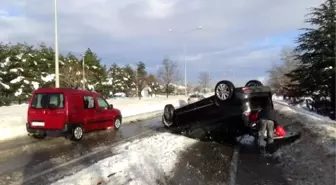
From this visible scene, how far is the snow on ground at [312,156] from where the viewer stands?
8016 mm

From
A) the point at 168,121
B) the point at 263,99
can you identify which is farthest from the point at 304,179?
the point at 168,121

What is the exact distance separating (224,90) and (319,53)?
10328 millimetres

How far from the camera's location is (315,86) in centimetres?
2162

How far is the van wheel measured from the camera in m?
14.4

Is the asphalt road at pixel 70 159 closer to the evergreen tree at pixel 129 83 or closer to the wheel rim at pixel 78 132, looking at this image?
the wheel rim at pixel 78 132

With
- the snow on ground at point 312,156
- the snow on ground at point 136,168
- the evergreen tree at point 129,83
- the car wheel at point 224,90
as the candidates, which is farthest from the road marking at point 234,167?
the evergreen tree at point 129,83

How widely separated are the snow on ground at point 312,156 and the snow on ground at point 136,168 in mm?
2615

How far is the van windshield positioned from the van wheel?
3.10 ft

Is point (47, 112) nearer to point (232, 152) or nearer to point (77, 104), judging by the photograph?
point (77, 104)

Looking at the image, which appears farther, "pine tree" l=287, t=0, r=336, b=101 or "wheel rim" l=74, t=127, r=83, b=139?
"pine tree" l=287, t=0, r=336, b=101

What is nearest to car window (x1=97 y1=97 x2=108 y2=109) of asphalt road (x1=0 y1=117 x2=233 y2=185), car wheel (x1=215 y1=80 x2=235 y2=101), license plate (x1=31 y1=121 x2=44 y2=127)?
asphalt road (x1=0 y1=117 x2=233 y2=185)

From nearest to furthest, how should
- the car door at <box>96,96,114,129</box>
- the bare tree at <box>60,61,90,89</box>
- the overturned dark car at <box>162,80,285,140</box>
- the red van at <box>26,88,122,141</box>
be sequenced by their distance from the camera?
the overturned dark car at <box>162,80,285,140</box> → the red van at <box>26,88,122,141</box> → the car door at <box>96,96,114,129</box> → the bare tree at <box>60,61,90,89</box>

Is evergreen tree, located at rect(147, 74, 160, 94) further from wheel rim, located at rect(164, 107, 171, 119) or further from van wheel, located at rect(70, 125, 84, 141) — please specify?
van wheel, located at rect(70, 125, 84, 141)

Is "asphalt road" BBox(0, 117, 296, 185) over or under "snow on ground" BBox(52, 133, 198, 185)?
under
